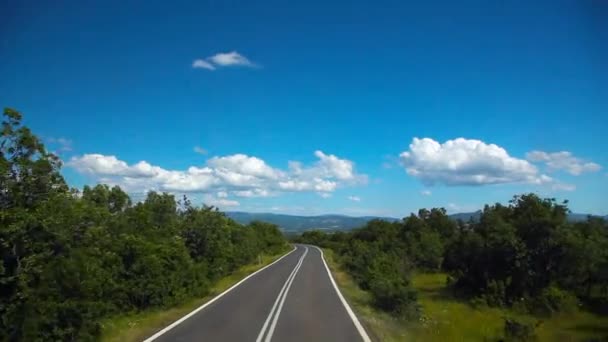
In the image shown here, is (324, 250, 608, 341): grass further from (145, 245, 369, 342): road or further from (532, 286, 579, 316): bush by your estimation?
(145, 245, 369, 342): road

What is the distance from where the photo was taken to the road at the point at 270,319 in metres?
11.5

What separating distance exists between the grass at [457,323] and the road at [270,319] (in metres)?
0.76

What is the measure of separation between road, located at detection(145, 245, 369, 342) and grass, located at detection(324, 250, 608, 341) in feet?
2.51

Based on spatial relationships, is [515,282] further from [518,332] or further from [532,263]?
[518,332]

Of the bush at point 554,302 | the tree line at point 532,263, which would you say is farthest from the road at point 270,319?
the bush at point 554,302

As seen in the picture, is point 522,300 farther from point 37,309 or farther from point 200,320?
point 37,309

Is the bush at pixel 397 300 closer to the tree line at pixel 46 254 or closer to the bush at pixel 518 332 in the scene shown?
the bush at pixel 518 332

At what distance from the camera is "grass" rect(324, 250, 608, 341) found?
13891 mm

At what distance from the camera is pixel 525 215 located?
99.7 feet

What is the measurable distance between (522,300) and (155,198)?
20.8 metres

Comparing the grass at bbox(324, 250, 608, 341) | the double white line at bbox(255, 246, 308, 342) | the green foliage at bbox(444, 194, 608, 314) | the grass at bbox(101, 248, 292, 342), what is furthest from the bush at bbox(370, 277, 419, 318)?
the green foliage at bbox(444, 194, 608, 314)

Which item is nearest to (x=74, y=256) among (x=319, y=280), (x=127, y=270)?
(x=127, y=270)

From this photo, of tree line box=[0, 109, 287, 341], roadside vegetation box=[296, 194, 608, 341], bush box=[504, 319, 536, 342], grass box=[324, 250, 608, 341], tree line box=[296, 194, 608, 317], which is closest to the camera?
tree line box=[0, 109, 287, 341]

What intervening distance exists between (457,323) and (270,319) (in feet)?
34.2
